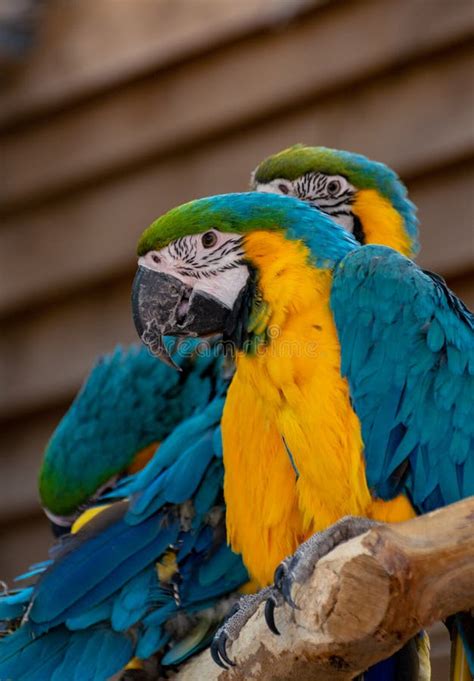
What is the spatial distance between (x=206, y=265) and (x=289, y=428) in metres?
0.29

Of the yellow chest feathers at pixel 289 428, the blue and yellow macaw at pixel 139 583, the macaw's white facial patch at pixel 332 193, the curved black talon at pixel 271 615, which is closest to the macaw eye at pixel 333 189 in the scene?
the macaw's white facial patch at pixel 332 193

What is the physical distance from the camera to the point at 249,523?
6.74 ft

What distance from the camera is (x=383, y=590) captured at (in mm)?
1548

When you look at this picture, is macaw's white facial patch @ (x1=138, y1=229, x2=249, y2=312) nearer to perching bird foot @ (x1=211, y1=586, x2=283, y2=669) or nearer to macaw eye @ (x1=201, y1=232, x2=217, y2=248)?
macaw eye @ (x1=201, y1=232, x2=217, y2=248)

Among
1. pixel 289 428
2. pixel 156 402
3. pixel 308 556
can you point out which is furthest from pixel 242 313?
pixel 156 402

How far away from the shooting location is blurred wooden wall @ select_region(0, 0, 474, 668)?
11.6 ft

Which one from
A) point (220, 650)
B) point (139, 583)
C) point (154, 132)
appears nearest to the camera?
point (220, 650)

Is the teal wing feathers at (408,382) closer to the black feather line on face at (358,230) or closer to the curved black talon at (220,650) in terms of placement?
the curved black talon at (220,650)

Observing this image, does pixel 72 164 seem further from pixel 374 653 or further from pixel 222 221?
pixel 374 653

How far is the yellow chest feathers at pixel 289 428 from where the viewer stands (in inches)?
75.2

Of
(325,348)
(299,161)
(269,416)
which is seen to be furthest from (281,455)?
(299,161)

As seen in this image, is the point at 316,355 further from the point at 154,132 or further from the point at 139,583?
the point at 154,132

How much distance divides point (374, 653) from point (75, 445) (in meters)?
1.29

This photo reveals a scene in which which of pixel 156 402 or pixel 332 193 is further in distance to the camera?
pixel 156 402
